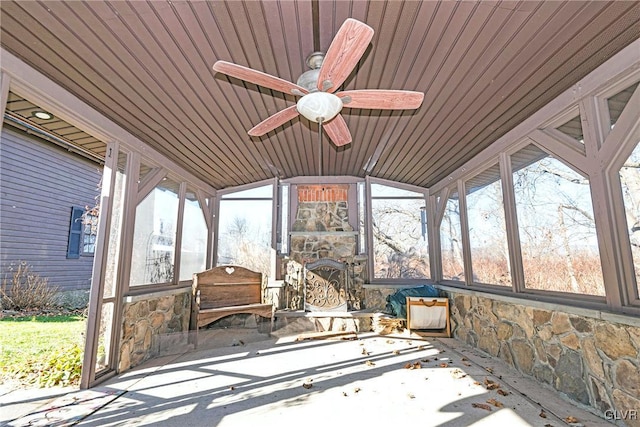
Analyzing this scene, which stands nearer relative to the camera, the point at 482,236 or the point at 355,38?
the point at 355,38

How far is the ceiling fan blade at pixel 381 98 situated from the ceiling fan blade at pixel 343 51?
164 mm

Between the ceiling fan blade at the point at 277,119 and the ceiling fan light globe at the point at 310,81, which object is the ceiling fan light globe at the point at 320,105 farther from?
the ceiling fan blade at the point at 277,119

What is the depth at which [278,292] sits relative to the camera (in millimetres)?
5820

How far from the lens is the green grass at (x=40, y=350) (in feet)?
9.91

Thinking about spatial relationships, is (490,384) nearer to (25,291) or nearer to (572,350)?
(572,350)

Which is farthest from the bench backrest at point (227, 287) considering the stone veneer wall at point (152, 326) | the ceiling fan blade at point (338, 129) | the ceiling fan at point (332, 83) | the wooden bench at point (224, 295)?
the ceiling fan at point (332, 83)

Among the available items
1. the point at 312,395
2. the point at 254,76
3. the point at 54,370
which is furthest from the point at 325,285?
the point at 254,76

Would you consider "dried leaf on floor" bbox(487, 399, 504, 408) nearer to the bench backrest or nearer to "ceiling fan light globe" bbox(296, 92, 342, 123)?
"ceiling fan light globe" bbox(296, 92, 342, 123)

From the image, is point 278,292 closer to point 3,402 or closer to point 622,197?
point 3,402

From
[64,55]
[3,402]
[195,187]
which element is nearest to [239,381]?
[3,402]

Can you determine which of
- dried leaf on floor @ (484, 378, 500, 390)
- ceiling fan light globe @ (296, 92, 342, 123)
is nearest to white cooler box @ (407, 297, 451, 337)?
dried leaf on floor @ (484, 378, 500, 390)

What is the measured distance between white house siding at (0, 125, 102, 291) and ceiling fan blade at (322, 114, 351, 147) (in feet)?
22.6

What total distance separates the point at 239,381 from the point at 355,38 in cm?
313

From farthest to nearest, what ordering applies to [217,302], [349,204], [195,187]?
[349,204]
[195,187]
[217,302]
